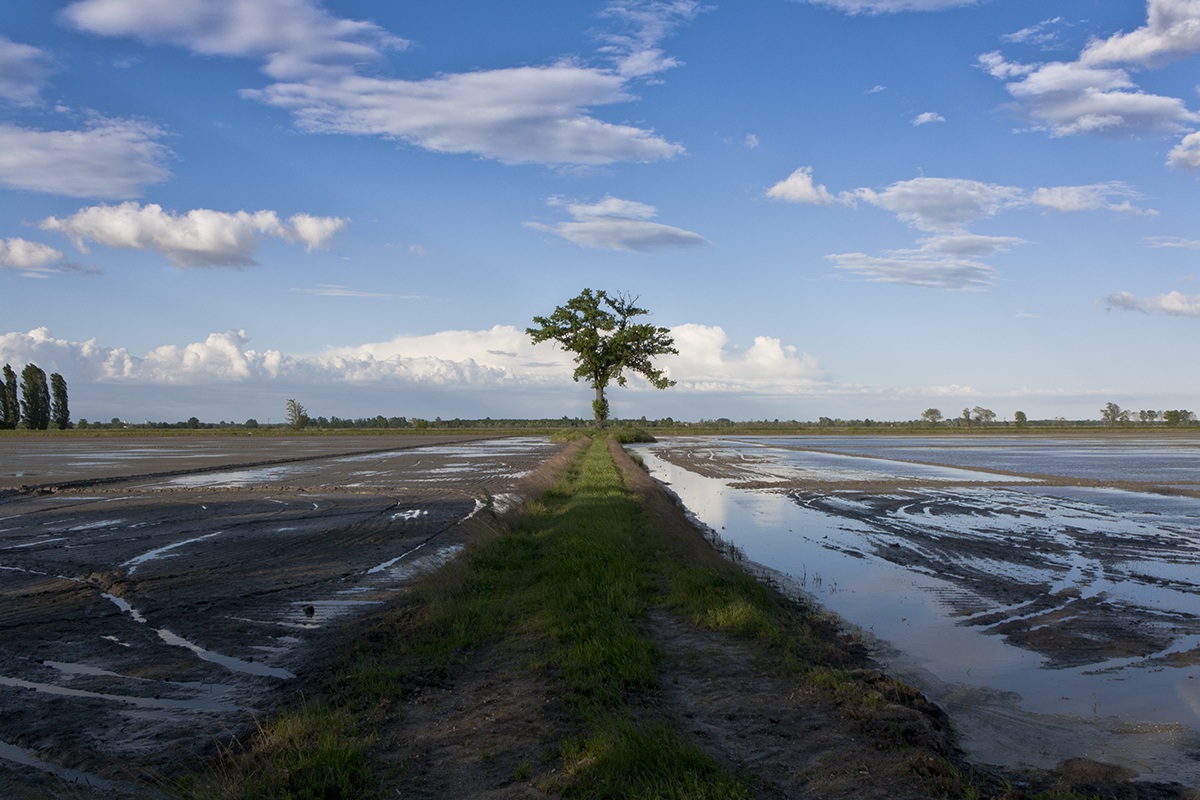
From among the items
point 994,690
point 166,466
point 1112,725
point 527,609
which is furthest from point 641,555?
point 166,466

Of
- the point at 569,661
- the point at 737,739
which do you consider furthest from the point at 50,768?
the point at 737,739

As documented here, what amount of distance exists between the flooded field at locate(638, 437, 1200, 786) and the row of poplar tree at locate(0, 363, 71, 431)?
344 ft

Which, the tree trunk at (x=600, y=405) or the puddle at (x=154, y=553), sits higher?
the tree trunk at (x=600, y=405)

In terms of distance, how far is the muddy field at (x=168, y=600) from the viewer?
6.13m

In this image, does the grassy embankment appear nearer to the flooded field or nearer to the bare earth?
the bare earth

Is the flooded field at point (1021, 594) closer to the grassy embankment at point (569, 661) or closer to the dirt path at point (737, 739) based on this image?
the dirt path at point (737, 739)

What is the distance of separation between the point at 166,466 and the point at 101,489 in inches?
488

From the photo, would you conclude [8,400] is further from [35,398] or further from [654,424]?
[654,424]

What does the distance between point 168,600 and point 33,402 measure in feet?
371

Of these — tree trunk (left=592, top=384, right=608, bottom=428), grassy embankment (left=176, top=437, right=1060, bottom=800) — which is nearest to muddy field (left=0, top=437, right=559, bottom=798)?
grassy embankment (left=176, top=437, right=1060, bottom=800)

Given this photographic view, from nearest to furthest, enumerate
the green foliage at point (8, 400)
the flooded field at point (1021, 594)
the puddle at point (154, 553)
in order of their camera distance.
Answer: the flooded field at point (1021, 594)
the puddle at point (154, 553)
the green foliage at point (8, 400)

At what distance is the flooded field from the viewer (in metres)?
6.56

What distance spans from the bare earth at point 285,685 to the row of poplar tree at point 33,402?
103 metres

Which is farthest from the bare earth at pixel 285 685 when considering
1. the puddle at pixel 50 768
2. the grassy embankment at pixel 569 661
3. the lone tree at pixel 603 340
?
the lone tree at pixel 603 340
